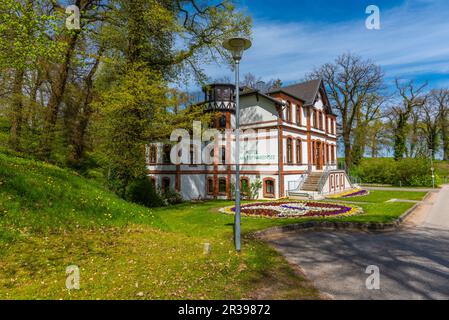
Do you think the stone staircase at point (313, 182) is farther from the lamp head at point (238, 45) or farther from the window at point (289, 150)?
the lamp head at point (238, 45)

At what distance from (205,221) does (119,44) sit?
47.7 feet

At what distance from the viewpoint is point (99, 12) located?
69.6 ft

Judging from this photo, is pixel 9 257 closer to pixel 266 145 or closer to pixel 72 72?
pixel 266 145

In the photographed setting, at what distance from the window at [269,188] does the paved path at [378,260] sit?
13159mm

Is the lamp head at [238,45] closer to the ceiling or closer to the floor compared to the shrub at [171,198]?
closer to the ceiling

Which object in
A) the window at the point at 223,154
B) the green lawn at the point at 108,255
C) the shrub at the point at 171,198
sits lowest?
the shrub at the point at 171,198

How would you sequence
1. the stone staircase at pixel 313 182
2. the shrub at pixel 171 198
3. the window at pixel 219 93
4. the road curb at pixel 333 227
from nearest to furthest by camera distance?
the road curb at pixel 333 227, the stone staircase at pixel 313 182, the shrub at pixel 171 198, the window at pixel 219 93

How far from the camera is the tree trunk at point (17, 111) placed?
56.4 ft

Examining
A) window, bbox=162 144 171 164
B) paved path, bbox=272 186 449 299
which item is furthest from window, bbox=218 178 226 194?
paved path, bbox=272 186 449 299

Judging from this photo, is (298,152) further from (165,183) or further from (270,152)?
(165,183)

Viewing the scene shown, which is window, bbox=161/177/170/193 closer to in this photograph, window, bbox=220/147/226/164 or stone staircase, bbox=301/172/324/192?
window, bbox=220/147/226/164

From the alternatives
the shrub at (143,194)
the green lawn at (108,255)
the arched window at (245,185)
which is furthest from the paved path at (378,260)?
the arched window at (245,185)

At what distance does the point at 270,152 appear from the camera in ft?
82.1
